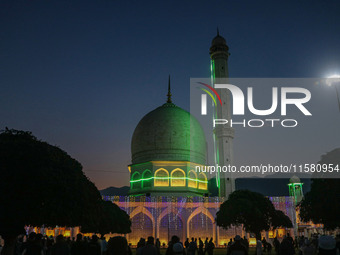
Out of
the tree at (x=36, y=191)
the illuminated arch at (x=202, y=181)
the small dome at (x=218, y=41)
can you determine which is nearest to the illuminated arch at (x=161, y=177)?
the illuminated arch at (x=202, y=181)

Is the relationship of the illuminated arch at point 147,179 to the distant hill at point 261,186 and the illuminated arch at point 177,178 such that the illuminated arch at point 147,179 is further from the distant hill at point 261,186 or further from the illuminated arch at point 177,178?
the distant hill at point 261,186

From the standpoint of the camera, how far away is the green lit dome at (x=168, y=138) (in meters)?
52.3

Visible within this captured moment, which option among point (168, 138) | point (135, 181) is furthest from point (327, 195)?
point (135, 181)

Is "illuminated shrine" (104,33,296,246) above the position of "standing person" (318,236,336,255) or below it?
above

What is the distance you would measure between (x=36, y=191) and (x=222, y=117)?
39256 millimetres

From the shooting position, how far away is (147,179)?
165 feet

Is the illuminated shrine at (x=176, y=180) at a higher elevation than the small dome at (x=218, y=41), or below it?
below

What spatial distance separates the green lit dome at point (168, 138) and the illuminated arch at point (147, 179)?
6.53 ft

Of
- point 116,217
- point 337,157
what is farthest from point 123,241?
point 116,217

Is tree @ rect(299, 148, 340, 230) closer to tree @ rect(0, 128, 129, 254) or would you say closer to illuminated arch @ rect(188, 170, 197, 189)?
tree @ rect(0, 128, 129, 254)

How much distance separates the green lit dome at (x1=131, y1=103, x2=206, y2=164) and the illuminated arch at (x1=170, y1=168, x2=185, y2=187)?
1.84m

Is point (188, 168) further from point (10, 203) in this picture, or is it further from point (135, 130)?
point (10, 203)

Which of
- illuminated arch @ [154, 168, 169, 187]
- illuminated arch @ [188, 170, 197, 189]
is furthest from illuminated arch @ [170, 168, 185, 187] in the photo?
illuminated arch @ [188, 170, 197, 189]

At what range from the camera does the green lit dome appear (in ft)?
172
